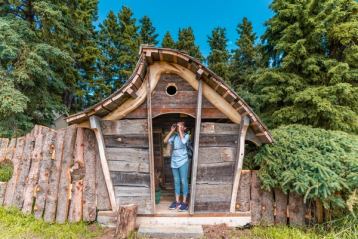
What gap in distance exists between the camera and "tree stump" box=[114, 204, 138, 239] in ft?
12.4

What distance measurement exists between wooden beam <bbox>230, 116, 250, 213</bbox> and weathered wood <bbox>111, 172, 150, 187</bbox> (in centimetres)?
181

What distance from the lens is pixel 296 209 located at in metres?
4.27

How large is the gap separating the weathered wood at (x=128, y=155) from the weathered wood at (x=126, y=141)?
9 cm

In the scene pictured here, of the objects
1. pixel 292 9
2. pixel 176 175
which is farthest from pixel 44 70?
pixel 292 9

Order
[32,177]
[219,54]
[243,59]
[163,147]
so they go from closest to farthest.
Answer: [32,177], [163,147], [243,59], [219,54]

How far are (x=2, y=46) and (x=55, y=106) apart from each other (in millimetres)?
2701

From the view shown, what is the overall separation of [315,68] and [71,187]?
7433 mm

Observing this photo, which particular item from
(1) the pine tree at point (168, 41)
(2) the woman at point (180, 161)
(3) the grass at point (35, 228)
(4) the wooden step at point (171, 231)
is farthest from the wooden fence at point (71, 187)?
(1) the pine tree at point (168, 41)

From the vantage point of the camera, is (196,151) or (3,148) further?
(3,148)

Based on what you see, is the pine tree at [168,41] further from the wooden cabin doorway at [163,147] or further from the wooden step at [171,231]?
the wooden step at [171,231]

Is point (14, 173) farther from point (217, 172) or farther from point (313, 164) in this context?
point (313, 164)

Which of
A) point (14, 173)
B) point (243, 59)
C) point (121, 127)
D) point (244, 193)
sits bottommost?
point (244, 193)

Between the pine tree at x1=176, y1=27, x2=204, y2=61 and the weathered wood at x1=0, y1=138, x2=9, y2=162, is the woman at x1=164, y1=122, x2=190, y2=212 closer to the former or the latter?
the weathered wood at x1=0, y1=138, x2=9, y2=162

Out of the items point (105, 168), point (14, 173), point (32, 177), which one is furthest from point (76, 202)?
point (14, 173)
